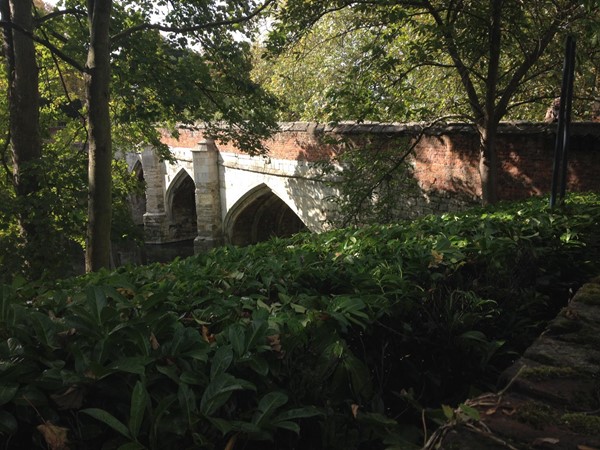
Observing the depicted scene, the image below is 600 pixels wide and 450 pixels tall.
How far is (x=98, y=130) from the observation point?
18.5 ft

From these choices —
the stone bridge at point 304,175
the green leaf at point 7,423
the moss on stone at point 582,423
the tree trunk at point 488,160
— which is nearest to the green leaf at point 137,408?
the green leaf at point 7,423

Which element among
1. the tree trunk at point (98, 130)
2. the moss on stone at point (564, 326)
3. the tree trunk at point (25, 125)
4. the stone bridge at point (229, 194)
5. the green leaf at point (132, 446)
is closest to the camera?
the green leaf at point (132, 446)

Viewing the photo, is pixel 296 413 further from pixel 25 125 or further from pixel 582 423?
pixel 25 125

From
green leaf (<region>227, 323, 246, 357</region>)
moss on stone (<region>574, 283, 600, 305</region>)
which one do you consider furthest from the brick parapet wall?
green leaf (<region>227, 323, 246, 357</region>)

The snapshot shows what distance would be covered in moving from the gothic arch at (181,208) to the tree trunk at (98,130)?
629 inches

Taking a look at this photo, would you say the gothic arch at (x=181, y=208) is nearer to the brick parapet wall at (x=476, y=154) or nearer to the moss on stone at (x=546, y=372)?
the brick parapet wall at (x=476, y=154)

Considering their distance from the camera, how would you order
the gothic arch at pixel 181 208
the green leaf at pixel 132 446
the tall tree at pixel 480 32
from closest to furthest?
the green leaf at pixel 132 446 → the tall tree at pixel 480 32 → the gothic arch at pixel 181 208

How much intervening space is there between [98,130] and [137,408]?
518 centimetres

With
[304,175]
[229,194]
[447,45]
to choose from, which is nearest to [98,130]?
[447,45]

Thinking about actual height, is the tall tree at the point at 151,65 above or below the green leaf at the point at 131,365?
above

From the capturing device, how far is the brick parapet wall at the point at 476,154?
22.3 ft

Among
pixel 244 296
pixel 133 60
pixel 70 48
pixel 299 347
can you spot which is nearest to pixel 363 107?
pixel 133 60

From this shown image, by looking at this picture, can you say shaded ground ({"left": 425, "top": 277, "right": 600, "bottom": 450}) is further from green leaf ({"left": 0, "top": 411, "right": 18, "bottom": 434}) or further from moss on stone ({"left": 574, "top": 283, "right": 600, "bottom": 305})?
green leaf ({"left": 0, "top": 411, "right": 18, "bottom": 434})

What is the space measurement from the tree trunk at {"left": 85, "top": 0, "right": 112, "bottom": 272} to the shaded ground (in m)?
5.20
